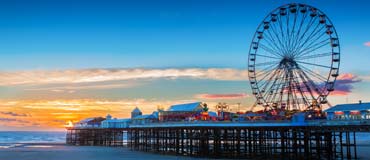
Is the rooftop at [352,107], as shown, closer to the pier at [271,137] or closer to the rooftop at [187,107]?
the pier at [271,137]

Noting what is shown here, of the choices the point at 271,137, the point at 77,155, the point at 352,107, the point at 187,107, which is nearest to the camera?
the point at 352,107

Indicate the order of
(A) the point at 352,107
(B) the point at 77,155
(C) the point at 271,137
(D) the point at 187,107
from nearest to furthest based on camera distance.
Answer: (A) the point at 352,107
(C) the point at 271,137
(B) the point at 77,155
(D) the point at 187,107

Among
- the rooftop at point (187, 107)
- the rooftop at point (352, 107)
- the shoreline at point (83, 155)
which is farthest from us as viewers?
the rooftop at point (187, 107)

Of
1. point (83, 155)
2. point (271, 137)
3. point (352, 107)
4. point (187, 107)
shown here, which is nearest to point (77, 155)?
point (83, 155)

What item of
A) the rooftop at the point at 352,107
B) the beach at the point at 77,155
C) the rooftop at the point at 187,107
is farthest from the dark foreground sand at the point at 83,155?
the rooftop at the point at 352,107

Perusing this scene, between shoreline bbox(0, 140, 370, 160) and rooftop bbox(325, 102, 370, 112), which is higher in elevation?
rooftop bbox(325, 102, 370, 112)

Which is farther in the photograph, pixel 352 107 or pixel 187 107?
pixel 187 107

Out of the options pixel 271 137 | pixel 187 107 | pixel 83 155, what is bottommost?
pixel 83 155

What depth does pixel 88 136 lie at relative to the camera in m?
78.6

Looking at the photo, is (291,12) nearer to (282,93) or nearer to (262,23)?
(262,23)

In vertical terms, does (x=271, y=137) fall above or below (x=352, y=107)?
below

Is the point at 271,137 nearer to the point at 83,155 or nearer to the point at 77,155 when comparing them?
the point at 83,155

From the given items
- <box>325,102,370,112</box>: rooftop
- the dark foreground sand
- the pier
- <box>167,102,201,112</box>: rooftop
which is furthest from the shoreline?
<box>325,102,370,112</box>: rooftop

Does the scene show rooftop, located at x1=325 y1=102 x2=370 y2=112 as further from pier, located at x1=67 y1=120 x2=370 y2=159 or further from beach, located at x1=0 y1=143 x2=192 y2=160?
beach, located at x1=0 y1=143 x2=192 y2=160
